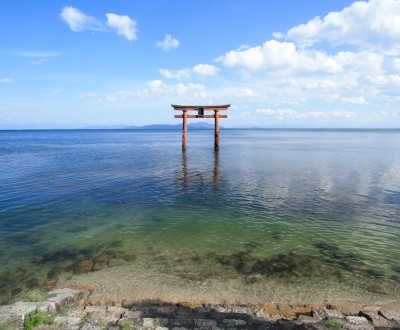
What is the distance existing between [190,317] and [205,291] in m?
1.71

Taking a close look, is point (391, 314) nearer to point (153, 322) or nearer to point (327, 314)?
point (327, 314)

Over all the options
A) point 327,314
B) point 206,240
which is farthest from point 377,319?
point 206,240

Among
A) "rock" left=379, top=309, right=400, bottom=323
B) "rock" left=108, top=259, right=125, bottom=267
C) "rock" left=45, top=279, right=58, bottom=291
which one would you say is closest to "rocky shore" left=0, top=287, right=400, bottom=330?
"rock" left=379, top=309, right=400, bottom=323

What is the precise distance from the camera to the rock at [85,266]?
35.1 feet

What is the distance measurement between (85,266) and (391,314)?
9.91 metres

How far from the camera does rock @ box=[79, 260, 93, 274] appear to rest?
1071 cm

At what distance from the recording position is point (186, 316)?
7.71 m

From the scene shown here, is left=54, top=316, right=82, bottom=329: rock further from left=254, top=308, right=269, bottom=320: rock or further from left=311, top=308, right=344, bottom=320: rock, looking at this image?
left=311, top=308, right=344, bottom=320: rock

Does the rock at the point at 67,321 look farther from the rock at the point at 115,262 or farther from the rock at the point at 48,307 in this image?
the rock at the point at 115,262

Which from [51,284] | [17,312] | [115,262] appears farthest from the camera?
[115,262]

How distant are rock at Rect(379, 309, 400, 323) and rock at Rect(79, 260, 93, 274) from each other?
9399 millimetres

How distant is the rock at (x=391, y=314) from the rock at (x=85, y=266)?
940 centimetres

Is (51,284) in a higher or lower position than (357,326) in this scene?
lower

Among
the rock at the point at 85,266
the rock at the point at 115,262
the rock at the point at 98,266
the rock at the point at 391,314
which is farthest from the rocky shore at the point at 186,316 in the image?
the rock at the point at 115,262
